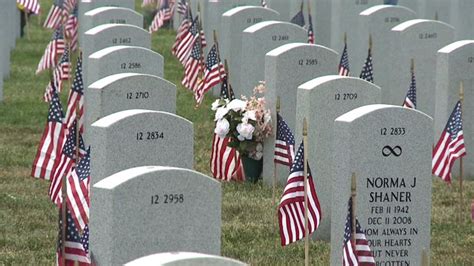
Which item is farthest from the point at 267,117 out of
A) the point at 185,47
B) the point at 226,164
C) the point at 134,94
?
the point at 185,47

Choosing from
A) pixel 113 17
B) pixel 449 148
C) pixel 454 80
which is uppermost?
pixel 113 17

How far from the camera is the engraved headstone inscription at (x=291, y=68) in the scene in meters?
14.2

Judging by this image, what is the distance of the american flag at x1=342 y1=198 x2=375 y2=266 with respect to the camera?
30.6ft

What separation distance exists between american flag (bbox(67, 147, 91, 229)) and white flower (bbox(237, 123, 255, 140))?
3985 mm

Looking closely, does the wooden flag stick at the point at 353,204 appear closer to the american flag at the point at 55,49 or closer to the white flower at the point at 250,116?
the white flower at the point at 250,116

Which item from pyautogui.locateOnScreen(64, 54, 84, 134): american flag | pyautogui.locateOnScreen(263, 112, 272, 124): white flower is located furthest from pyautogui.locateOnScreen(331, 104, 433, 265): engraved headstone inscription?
pyautogui.locateOnScreen(64, 54, 84, 134): american flag

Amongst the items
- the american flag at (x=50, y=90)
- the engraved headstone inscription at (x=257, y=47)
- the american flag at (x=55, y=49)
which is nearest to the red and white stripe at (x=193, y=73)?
the american flag at (x=50, y=90)

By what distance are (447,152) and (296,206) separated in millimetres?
3063

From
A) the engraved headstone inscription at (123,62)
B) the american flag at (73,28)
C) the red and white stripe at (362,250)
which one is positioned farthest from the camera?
the american flag at (73,28)

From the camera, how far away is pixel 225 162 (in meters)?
15.6

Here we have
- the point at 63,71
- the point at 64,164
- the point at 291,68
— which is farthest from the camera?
the point at 63,71

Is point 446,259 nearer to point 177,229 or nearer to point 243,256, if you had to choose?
point 243,256

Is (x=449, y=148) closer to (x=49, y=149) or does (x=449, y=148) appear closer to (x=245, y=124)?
(x=245, y=124)

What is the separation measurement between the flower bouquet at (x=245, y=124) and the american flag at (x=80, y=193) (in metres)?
4.04
